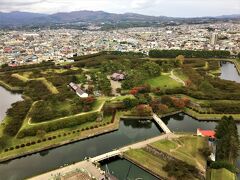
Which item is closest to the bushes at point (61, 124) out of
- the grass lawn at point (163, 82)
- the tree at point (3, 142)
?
the tree at point (3, 142)

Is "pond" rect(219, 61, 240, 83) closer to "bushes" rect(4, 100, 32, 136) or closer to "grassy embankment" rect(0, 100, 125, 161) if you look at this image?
"grassy embankment" rect(0, 100, 125, 161)

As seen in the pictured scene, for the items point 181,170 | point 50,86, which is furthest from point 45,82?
point 181,170

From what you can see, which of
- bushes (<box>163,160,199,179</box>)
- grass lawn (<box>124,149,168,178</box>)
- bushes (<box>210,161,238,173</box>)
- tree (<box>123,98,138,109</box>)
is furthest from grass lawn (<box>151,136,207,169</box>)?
tree (<box>123,98,138,109</box>)

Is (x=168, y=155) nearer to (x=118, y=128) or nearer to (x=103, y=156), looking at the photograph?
(x=103, y=156)

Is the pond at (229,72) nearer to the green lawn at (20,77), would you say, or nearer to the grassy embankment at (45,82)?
the grassy embankment at (45,82)

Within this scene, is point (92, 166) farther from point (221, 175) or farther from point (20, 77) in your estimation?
point (20, 77)

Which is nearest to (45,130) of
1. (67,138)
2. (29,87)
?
(67,138)

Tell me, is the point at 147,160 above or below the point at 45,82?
below
